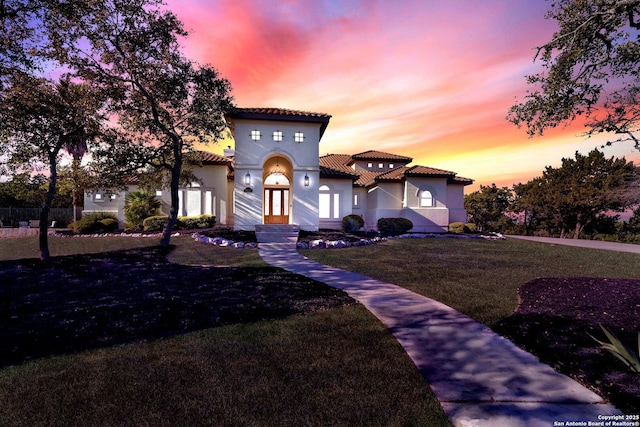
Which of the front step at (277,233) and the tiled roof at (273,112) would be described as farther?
the tiled roof at (273,112)

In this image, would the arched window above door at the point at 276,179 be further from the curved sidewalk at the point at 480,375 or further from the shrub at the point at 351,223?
the curved sidewalk at the point at 480,375

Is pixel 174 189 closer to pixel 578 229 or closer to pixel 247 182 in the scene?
pixel 247 182

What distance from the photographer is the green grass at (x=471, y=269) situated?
Result: 718 cm

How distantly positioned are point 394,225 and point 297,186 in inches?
332

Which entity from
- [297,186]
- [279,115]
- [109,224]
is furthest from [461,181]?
[109,224]

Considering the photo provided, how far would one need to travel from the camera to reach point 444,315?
19.5 feet

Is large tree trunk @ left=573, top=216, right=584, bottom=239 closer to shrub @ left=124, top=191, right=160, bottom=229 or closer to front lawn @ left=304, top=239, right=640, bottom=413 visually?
front lawn @ left=304, top=239, right=640, bottom=413

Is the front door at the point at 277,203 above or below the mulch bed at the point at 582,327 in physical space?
above

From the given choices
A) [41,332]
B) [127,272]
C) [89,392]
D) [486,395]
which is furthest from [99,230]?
[486,395]

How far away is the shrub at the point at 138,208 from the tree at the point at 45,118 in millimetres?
10328

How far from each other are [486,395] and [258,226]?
1661 cm

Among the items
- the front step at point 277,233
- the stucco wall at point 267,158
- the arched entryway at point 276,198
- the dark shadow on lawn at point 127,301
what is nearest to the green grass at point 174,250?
the dark shadow on lawn at point 127,301

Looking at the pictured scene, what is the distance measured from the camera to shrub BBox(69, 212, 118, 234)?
21.9 m

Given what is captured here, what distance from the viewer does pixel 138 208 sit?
73.3 feet
